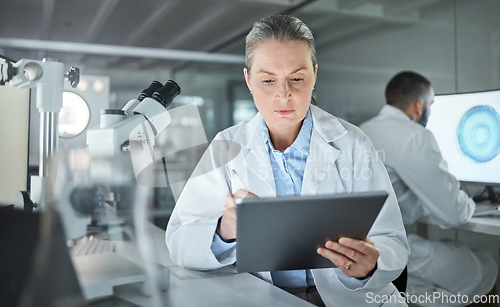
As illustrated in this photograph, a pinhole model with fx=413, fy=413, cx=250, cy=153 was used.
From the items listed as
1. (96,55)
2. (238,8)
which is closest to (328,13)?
(238,8)

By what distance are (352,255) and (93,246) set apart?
0.57 metres

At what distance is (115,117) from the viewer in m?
1.07

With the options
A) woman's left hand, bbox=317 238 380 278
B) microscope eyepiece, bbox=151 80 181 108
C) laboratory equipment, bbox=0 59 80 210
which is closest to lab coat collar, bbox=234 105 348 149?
microscope eyepiece, bbox=151 80 181 108

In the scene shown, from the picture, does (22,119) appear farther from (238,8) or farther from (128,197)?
(238,8)

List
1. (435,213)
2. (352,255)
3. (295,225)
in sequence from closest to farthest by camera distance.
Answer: (295,225)
(352,255)
(435,213)

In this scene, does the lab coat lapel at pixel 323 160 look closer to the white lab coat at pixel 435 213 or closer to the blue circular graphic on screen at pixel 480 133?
the white lab coat at pixel 435 213

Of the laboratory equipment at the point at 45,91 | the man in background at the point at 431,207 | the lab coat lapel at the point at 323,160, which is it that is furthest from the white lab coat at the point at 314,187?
the man in background at the point at 431,207

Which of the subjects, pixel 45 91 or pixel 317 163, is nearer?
pixel 45 91

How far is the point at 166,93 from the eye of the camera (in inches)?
45.9

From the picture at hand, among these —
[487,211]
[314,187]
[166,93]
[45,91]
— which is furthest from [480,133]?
[45,91]

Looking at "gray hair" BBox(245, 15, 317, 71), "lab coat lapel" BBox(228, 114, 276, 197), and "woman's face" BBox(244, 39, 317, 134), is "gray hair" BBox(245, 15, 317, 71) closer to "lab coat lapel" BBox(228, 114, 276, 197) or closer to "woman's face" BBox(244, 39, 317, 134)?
"woman's face" BBox(244, 39, 317, 134)

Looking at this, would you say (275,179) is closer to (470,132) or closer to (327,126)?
(327,126)

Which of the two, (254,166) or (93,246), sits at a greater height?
(254,166)

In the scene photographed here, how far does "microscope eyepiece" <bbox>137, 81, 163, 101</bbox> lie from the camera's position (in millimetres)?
1146
